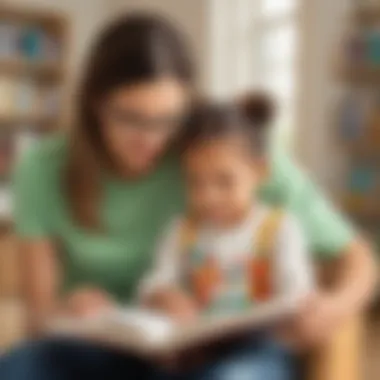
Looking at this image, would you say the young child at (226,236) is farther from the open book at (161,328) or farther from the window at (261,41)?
the window at (261,41)

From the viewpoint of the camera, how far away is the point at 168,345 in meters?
0.67

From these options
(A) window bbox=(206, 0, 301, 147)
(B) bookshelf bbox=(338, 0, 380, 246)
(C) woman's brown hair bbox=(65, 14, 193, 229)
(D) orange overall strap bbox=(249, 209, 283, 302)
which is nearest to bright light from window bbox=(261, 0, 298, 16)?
(A) window bbox=(206, 0, 301, 147)

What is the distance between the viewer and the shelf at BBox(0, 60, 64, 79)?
2.33 m

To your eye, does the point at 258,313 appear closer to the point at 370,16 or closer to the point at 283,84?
the point at 283,84

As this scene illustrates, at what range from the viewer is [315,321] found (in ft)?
2.34

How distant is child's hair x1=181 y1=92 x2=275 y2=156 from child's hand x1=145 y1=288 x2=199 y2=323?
0.14 metres

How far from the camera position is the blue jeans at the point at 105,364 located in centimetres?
69

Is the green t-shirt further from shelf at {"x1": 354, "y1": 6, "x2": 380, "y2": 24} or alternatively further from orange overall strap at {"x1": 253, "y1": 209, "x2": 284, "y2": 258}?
shelf at {"x1": 354, "y1": 6, "x2": 380, "y2": 24}

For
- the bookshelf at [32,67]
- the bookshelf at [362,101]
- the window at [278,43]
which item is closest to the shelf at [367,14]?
the bookshelf at [362,101]

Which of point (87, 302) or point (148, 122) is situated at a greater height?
point (148, 122)

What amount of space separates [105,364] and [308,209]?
243 millimetres

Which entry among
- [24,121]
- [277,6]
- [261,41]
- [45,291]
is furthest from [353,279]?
[24,121]

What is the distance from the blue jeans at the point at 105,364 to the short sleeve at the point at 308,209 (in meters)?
0.12

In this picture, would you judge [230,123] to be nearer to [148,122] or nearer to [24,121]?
[148,122]
